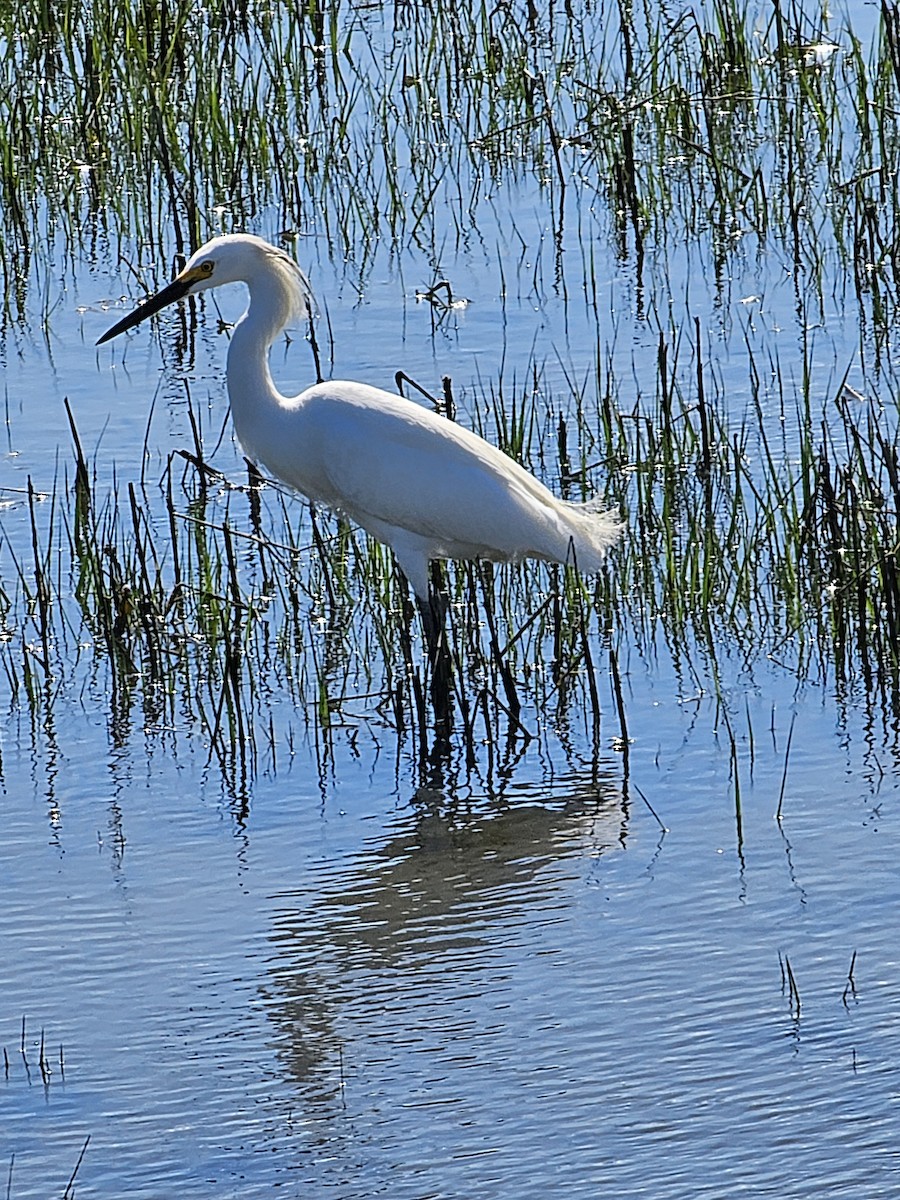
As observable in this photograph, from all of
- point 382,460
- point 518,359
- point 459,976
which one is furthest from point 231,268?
point 459,976

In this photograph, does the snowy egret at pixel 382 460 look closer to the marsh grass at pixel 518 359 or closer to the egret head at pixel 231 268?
the egret head at pixel 231 268

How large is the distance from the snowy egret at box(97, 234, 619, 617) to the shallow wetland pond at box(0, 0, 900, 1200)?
21 cm

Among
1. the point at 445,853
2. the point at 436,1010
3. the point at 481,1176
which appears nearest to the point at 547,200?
the point at 445,853

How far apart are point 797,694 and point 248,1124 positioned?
2463 millimetres

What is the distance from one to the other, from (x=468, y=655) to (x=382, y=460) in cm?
73

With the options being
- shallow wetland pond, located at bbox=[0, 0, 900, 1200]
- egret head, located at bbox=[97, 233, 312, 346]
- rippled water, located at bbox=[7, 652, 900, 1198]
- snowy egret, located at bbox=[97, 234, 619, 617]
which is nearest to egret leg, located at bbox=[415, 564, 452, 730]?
shallow wetland pond, located at bbox=[0, 0, 900, 1200]

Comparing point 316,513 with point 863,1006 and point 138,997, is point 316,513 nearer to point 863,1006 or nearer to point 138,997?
point 138,997

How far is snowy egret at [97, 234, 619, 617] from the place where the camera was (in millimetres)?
6547

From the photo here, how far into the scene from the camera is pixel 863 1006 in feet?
14.2

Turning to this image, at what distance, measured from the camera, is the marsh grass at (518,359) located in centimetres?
620

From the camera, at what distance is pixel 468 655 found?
628 centimetres

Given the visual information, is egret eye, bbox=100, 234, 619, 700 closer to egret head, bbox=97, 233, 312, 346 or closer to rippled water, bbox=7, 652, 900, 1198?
egret head, bbox=97, 233, 312, 346

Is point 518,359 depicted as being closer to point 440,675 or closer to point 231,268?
point 231,268

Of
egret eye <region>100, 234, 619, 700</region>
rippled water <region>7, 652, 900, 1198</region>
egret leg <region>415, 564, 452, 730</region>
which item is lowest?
rippled water <region>7, 652, 900, 1198</region>
